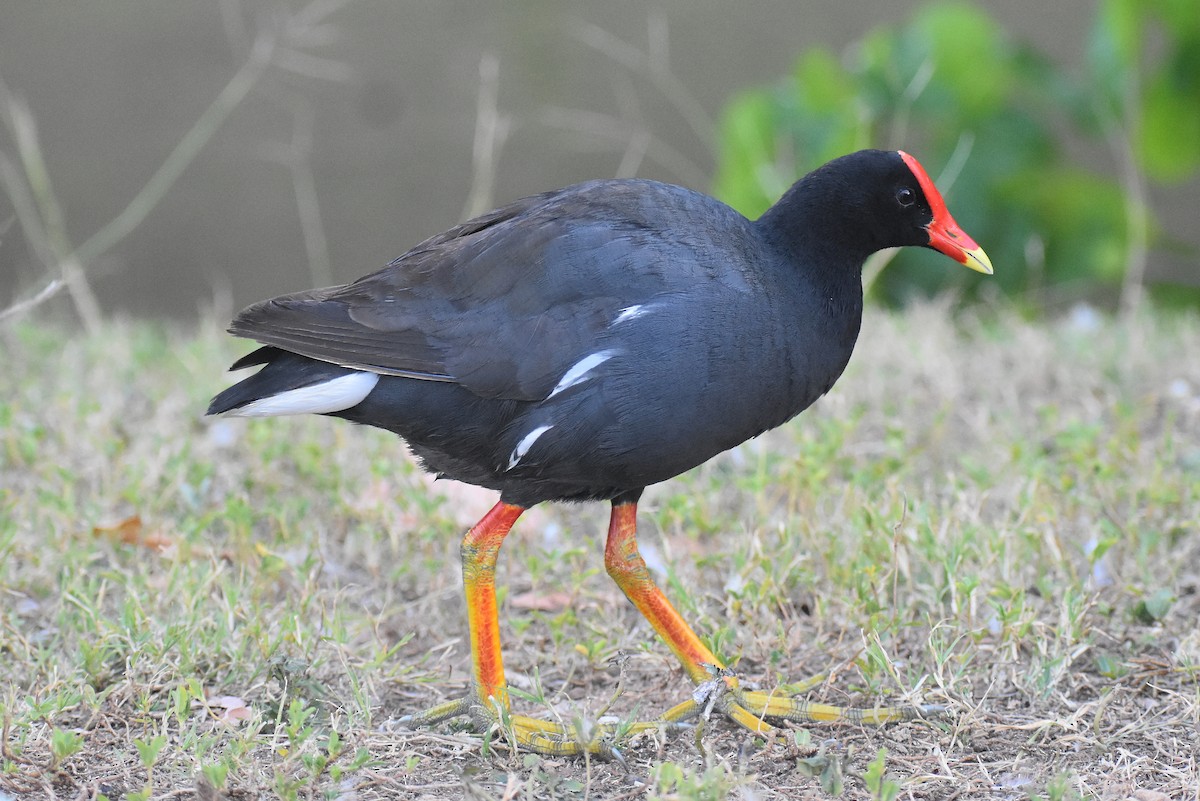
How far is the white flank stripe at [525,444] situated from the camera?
2.31 metres

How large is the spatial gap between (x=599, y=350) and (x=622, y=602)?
81cm

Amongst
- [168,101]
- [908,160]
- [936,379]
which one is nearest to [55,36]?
[168,101]

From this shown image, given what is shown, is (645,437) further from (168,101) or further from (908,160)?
(168,101)

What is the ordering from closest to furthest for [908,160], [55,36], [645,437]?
1. [645,437]
2. [908,160]
3. [55,36]

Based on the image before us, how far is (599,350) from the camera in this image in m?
2.30

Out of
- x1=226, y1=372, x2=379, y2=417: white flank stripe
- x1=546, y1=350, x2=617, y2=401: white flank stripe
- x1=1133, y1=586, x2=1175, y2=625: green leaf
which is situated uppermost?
x1=546, y1=350, x2=617, y2=401: white flank stripe

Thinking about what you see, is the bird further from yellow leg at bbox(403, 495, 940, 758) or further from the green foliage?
the green foliage

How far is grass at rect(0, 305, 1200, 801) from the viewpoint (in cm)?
215

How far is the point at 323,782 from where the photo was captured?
6.84ft

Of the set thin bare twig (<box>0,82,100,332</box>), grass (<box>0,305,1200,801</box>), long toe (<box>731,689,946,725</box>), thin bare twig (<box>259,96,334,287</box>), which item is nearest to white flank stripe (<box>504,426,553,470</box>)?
grass (<box>0,305,1200,801</box>)

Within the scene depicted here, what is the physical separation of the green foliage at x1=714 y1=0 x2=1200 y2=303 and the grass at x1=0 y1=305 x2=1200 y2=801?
129cm

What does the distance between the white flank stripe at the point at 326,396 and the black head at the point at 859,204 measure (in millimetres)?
823

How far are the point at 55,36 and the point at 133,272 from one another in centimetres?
107

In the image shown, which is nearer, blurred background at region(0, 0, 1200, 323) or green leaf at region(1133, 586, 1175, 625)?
green leaf at region(1133, 586, 1175, 625)
